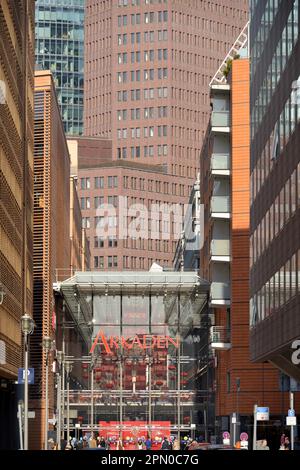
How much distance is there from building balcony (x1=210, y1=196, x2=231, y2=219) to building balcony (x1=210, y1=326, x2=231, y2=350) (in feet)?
25.9

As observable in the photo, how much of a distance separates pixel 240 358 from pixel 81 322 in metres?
17.5

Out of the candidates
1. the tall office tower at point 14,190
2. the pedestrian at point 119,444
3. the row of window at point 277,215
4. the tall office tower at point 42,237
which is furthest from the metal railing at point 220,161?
the row of window at point 277,215

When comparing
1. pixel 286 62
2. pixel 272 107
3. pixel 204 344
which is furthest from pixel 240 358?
pixel 286 62

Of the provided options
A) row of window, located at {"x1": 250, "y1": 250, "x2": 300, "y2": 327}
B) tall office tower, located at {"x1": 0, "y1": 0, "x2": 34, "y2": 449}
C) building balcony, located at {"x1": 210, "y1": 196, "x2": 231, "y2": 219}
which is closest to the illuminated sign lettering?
building balcony, located at {"x1": 210, "y1": 196, "x2": 231, "y2": 219}

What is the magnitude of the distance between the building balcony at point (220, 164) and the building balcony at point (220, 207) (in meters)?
1.92

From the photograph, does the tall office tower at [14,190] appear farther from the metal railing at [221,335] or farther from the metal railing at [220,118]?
the metal railing at [221,335]

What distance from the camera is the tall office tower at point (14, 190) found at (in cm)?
5272

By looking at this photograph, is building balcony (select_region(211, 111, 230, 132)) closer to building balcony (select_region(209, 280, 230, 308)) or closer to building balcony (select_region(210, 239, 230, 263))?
building balcony (select_region(210, 239, 230, 263))

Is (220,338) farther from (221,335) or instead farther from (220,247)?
(220,247)

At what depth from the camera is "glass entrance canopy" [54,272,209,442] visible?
305ft

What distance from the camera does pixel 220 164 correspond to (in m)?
84.2

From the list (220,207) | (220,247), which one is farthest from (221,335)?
(220,207)

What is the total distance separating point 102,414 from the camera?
93.1 meters

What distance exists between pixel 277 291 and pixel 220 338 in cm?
3480
